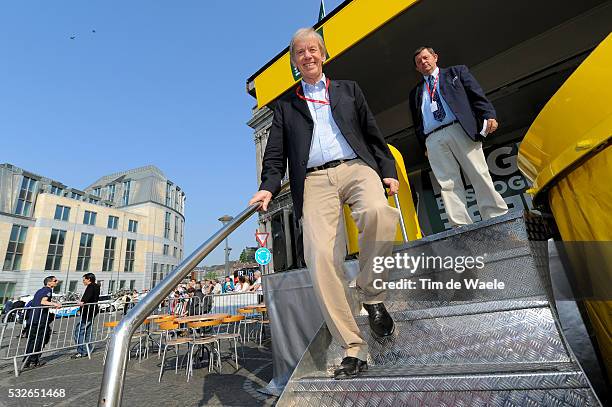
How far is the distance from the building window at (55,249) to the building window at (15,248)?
239 centimetres

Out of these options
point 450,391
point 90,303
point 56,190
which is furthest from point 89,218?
point 450,391

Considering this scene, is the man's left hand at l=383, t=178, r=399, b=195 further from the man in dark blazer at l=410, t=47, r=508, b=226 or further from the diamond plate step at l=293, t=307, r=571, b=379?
the man in dark blazer at l=410, t=47, r=508, b=226

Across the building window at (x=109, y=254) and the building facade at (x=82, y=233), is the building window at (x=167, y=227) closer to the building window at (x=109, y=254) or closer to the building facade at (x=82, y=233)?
the building facade at (x=82, y=233)

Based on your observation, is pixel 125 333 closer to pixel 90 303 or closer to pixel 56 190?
pixel 90 303

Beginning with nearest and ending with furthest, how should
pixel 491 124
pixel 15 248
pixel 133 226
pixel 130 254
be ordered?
pixel 491 124 → pixel 15 248 → pixel 130 254 → pixel 133 226

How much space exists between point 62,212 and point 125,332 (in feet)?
150

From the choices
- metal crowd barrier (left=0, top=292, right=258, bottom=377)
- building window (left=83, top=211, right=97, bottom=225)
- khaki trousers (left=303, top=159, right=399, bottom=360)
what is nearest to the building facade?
building window (left=83, top=211, right=97, bottom=225)

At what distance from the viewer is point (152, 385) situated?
4.28 m

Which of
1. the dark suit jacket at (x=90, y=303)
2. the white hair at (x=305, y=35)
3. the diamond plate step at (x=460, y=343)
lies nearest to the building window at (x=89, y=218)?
the dark suit jacket at (x=90, y=303)

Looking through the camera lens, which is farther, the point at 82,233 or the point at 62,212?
the point at 82,233

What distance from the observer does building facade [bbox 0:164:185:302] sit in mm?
33250

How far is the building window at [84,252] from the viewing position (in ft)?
124

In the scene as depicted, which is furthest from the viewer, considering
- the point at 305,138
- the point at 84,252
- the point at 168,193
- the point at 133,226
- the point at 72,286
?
the point at 168,193

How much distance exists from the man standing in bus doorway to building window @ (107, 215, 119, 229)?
1895 inches
